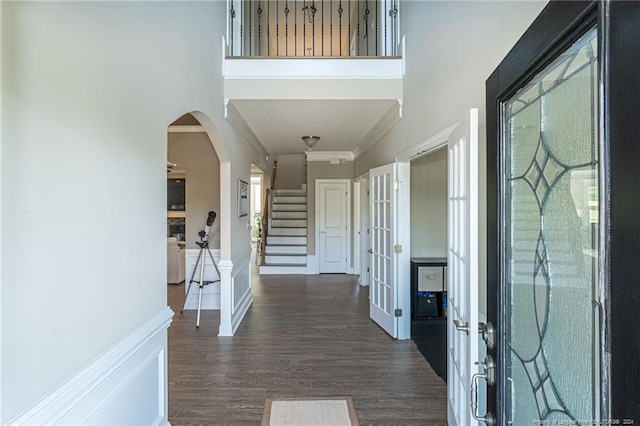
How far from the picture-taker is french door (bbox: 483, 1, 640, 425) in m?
0.57

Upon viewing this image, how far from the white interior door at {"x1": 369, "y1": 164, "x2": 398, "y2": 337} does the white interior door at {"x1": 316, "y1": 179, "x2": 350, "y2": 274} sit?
2781mm

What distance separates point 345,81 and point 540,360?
3.07 metres

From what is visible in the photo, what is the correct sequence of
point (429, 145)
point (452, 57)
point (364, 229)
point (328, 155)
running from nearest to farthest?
1. point (452, 57)
2. point (429, 145)
3. point (364, 229)
4. point (328, 155)

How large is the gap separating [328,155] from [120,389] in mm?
5967

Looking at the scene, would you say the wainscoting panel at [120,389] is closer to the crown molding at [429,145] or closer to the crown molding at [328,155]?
the crown molding at [429,145]

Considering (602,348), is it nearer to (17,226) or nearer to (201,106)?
(17,226)

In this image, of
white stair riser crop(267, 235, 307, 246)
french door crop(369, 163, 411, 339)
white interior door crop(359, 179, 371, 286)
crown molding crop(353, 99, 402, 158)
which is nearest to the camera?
crown molding crop(353, 99, 402, 158)

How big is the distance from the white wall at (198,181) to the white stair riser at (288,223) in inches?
143

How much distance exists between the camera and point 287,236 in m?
7.87

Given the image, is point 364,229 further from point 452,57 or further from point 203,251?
point 452,57

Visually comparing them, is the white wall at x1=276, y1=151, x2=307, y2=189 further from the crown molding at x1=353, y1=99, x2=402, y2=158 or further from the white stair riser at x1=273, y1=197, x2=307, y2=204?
the crown molding at x1=353, y1=99, x2=402, y2=158

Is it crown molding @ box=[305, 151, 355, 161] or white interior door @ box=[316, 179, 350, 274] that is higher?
crown molding @ box=[305, 151, 355, 161]

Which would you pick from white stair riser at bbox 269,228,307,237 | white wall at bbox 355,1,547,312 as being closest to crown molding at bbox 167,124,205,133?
white wall at bbox 355,1,547,312

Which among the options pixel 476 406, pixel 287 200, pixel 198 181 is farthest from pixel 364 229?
pixel 476 406
